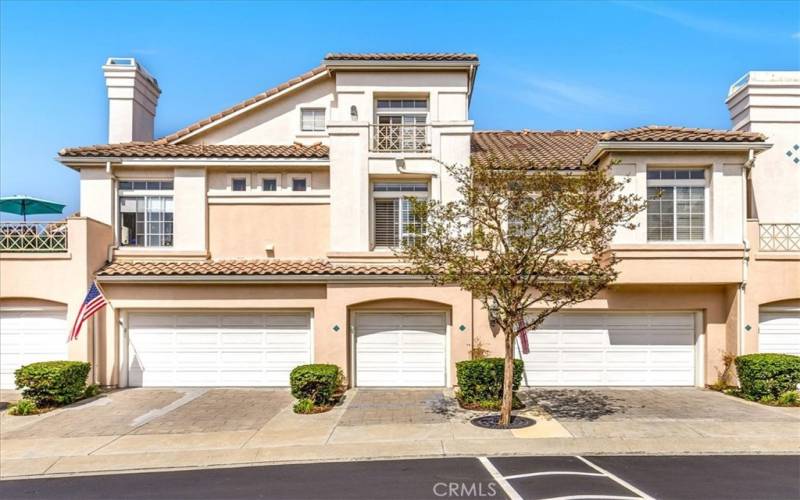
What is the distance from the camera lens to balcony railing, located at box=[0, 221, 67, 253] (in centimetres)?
1598

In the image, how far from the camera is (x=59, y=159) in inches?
668

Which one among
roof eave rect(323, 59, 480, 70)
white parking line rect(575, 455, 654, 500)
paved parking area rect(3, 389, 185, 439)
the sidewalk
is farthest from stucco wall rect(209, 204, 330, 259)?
white parking line rect(575, 455, 654, 500)

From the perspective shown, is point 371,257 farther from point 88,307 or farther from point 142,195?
point 88,307

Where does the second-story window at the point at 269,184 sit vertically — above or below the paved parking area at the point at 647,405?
above

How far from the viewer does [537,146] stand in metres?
20.4

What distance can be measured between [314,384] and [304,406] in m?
0.59

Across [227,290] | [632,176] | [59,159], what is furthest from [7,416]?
[632,176]

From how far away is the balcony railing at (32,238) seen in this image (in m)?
16.0

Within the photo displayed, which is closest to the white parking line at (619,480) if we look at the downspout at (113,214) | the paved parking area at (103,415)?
the paved parking area at (103,415)

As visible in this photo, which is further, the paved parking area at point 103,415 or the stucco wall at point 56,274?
the stucco wall at point 56,274

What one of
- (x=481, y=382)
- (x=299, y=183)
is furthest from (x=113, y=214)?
(x=481, y=382)

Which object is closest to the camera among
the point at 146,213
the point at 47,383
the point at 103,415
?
the point at 103,415

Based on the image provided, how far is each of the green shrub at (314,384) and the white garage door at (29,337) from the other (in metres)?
7.52

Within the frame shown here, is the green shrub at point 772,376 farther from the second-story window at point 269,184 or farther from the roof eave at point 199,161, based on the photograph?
the second-story window at point 269,184
